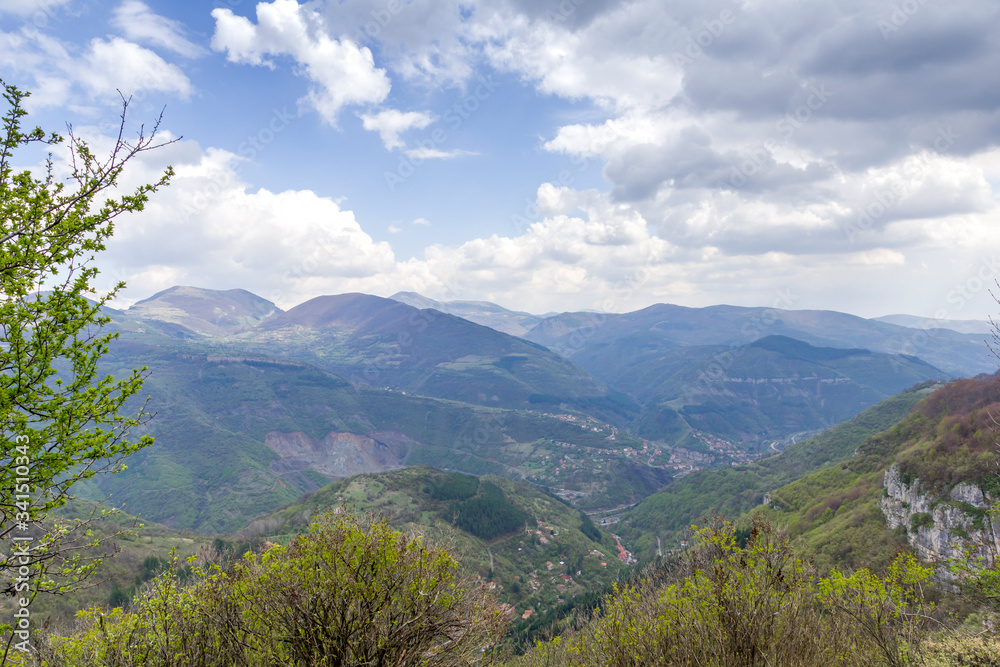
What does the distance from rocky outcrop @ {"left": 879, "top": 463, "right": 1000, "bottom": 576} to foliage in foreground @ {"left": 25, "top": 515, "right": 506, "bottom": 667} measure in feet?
244

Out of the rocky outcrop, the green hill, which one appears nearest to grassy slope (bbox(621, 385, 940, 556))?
the green hill

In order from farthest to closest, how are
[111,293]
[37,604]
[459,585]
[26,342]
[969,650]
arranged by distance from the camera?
1. [37,604]
2. [969,650]
3. [459,585]
4. [111,293]
5. [26,342]

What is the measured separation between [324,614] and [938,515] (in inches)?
3677

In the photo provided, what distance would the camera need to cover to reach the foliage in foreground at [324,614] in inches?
501

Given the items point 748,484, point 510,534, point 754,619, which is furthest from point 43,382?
point 748,484

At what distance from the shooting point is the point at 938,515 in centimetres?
6894

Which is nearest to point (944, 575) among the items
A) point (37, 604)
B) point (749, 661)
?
point (749, 661)

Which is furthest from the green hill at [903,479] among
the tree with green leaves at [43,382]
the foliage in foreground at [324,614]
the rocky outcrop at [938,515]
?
the tree with green leaves at [43,382]

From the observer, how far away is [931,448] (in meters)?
79.1

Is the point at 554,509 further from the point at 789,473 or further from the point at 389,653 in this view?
the point at 389,653

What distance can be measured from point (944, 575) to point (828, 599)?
248 ft

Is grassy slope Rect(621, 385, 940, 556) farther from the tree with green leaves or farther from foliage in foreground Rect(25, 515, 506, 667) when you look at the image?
the tree with green leaves

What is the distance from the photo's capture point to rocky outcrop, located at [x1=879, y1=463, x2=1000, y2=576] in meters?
62.2

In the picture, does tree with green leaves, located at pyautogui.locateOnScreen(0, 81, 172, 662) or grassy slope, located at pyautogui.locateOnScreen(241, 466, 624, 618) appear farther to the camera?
grassy slope, located at pyautogui.locateOnScreen(241, 466, 624, 618)
